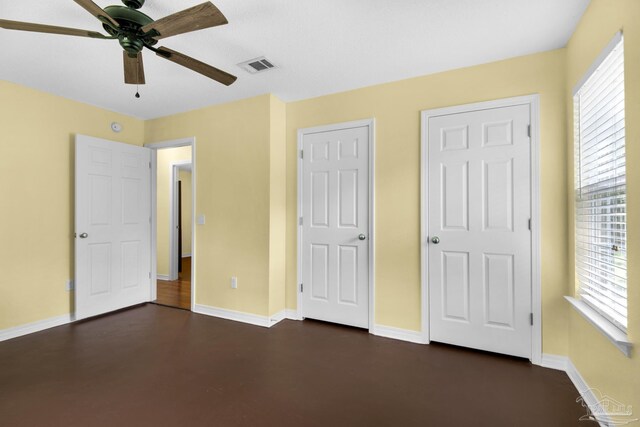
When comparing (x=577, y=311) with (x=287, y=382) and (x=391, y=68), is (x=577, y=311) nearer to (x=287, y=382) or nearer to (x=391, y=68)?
(x=287, y=382)

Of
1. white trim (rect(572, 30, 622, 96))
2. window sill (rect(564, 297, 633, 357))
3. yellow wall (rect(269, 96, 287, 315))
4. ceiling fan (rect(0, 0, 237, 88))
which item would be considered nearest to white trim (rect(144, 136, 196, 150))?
yellow wall (rect(269, 96, 287, 315))

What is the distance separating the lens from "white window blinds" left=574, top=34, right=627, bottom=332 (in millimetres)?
1609

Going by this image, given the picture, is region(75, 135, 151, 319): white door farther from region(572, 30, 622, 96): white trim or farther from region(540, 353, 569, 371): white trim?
region(572, 30, 622, 96): white trim

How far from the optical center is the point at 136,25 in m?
1.76

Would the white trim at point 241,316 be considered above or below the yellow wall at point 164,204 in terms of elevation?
below

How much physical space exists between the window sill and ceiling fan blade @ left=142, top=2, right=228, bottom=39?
248cm

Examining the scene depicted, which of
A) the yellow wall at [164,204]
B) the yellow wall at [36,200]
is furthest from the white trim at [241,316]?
the yellow wall at [164,204]

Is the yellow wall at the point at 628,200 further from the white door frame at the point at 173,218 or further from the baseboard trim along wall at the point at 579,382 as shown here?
the white door frame at the point at 173,218

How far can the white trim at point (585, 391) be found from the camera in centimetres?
172

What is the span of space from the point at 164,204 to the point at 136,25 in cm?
415

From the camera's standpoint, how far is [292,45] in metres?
2.36

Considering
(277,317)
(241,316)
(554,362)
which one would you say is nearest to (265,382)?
(277,317)

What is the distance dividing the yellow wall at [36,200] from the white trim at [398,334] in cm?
335

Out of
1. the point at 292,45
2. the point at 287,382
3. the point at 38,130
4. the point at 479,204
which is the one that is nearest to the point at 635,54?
the point at 479,204
